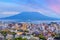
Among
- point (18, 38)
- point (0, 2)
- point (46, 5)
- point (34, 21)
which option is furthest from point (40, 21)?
point (0, 2)

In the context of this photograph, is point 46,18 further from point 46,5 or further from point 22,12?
point 22,12

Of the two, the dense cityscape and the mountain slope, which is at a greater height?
the mountain slope

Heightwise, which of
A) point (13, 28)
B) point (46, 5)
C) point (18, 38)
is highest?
point (46, 5)

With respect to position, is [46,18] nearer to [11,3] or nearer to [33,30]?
[33,30]

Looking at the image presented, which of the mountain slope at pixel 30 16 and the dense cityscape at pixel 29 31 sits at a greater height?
the mountain slope at pixel 30 16

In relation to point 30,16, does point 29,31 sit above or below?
below

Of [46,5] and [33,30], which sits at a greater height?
[46,5]
